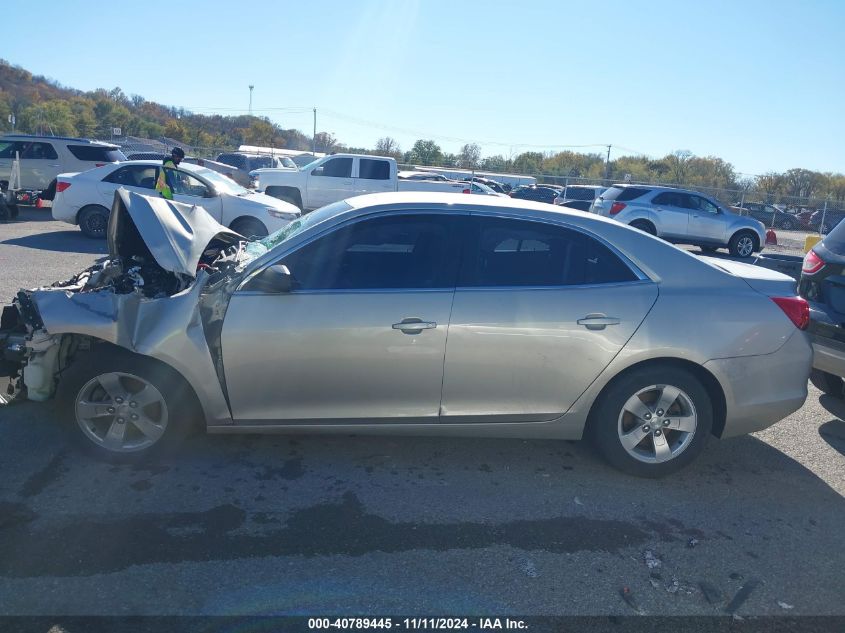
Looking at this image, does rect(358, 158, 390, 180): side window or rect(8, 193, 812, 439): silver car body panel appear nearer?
rect(8, 193, 812, 439): silver car body panel

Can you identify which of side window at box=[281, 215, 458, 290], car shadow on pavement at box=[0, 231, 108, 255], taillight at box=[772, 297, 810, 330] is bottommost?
car shadow on pavement at box=[0, 231, 108, 255]

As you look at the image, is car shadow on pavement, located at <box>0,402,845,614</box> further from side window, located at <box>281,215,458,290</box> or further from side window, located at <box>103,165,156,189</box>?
side window, located at <box>103,165,156,189</box>

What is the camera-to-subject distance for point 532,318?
401 centimetres

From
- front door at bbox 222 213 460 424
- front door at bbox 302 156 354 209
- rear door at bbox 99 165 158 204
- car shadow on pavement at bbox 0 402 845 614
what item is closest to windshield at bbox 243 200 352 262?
front door at bbox 222 213 460 424

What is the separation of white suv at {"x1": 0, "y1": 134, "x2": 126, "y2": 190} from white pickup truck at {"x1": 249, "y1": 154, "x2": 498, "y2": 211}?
4.49 m

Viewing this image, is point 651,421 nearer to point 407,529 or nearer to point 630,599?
point 630,599

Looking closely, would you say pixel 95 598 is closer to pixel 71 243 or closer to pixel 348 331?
pixel 348 331

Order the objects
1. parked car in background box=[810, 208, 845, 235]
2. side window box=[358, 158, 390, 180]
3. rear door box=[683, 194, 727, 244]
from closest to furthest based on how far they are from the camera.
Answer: side window box=[358, 158, 390, 180], rear door box=[683, 194, 727, 244], parked car in background box=[810, 208, 845, 235]

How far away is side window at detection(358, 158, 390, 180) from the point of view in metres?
18.5

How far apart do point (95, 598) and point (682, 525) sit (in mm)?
3028

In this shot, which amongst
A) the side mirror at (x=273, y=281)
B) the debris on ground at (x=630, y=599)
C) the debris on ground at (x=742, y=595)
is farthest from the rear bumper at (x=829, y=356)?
the side mirror at (x=273, y=281)

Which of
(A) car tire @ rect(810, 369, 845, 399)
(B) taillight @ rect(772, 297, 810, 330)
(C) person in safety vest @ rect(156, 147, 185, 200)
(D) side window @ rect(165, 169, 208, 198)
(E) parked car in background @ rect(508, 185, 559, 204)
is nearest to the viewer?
(B) taillight @ rect(772, 297, 810, 330)

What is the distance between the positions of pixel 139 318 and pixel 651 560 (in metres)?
3.18

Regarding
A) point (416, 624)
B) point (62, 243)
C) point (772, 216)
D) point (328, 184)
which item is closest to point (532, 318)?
point (416, 624)
